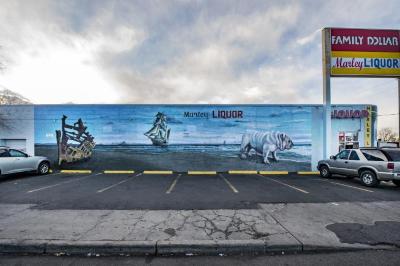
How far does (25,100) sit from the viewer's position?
2452 centimetres

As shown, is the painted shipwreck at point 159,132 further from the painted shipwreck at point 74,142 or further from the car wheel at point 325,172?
the car wheel at point 325,172

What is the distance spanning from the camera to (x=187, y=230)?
4.55 metres

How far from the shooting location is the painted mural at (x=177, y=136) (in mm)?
14469

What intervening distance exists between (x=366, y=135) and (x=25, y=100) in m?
35.1

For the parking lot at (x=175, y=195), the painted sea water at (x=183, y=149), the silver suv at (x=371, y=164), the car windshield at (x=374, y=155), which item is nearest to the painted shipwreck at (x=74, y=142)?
the painted sea water at (x=183, y=149)

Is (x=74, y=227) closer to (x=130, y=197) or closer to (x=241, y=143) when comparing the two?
(x=130, y=197)

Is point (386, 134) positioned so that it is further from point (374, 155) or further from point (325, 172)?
point (374, 155)

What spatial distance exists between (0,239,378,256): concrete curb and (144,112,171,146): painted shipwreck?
1067 cm

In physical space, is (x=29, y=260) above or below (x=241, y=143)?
below

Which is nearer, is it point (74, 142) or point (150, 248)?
point (150, 248)

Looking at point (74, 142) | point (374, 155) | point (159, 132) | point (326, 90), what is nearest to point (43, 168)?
point (74, 142)

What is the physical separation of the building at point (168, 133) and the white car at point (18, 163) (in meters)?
2.05

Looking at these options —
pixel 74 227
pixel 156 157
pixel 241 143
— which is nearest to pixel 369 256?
pixel 74 227

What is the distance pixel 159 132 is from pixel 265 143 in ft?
25.2
